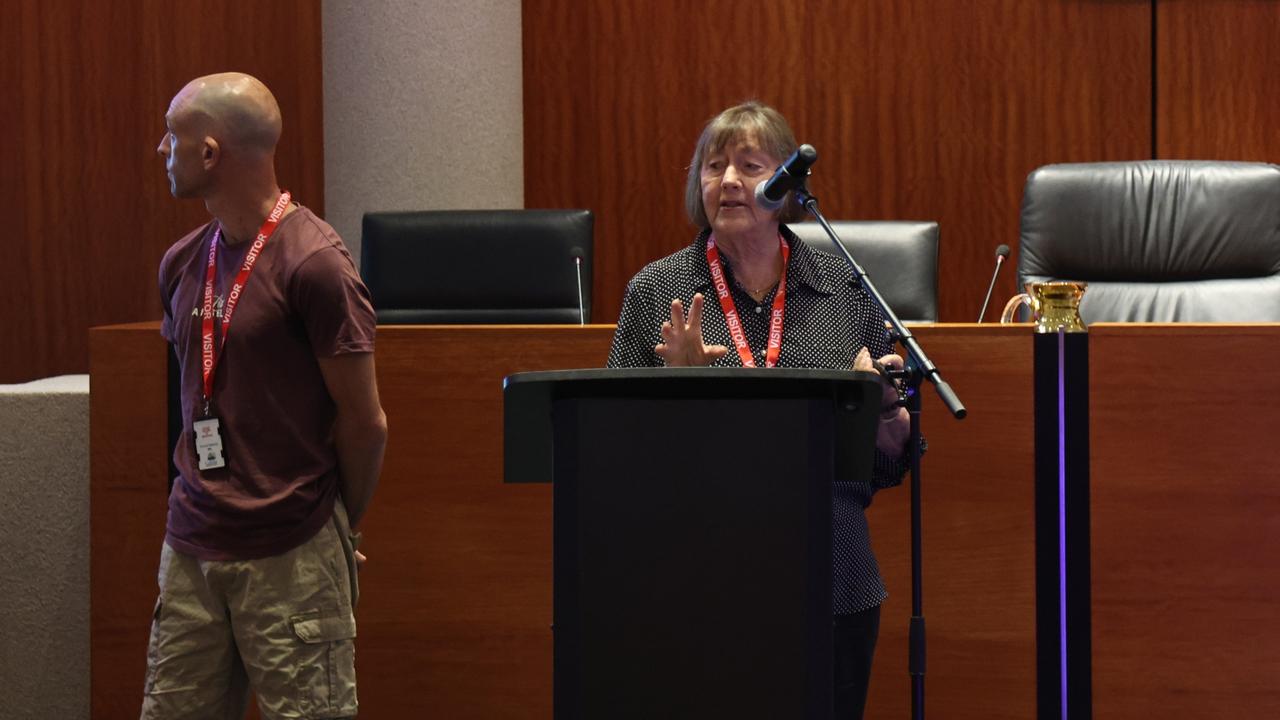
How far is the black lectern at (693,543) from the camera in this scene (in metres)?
1.33

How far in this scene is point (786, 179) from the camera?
5.82ft

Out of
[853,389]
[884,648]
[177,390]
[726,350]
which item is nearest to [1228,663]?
[884,648]

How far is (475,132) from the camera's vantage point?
184 inches

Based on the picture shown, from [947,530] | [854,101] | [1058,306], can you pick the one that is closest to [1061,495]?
[947,530]

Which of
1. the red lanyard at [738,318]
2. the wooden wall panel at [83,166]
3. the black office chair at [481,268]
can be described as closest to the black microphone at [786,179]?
the red lanyard at [738,318]

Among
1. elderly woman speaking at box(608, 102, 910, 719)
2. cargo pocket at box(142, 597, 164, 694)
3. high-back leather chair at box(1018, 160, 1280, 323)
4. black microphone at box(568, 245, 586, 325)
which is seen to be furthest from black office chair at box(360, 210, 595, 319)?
cargo pocket at box(142, 597, 164, 694)

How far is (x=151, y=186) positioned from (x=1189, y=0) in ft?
12.0

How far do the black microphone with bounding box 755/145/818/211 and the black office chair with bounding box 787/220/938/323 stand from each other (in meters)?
1.52

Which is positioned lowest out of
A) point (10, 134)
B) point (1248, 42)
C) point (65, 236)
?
point (65, 236)

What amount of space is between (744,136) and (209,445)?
2.81 ft

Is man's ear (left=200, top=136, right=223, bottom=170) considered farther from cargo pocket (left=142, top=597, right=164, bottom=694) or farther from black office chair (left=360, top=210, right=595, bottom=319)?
black office chair (left=360, top=210, right=595, bottom=319)

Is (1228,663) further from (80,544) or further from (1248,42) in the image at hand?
(1248,42)

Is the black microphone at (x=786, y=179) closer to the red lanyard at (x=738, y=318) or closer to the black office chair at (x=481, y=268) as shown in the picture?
the red lanyard at (x=738, y=318)

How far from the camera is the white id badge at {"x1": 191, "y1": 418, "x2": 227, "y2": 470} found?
6.03 ft
